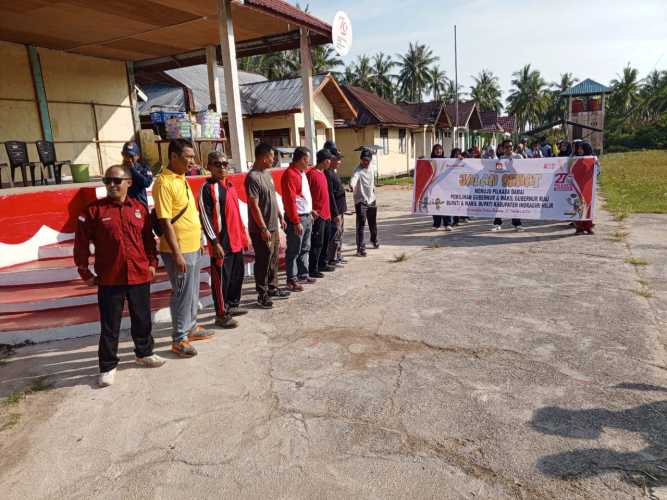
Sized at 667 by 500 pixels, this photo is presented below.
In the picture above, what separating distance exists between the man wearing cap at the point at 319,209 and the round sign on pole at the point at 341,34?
348 centimetres

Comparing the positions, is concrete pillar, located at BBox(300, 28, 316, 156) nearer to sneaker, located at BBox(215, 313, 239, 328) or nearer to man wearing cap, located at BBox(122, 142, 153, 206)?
man wearing cap, located at BBox(122, 142, 153, 206)

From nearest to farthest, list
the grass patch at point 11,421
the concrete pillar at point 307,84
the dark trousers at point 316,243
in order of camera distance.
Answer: the grass patch at point 11,421
the dark trousers at point 316,243
the concrete pillar at point 307,84

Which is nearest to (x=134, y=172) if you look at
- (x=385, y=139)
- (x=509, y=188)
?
(x=509, y=188)

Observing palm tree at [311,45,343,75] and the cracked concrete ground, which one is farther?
palm tree at [311,45,343,75]

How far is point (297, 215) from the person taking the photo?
5.67 metres

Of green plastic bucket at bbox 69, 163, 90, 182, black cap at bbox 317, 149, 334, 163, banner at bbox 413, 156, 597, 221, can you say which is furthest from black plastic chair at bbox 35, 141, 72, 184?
banner at bbox 413, 156, 597, 221

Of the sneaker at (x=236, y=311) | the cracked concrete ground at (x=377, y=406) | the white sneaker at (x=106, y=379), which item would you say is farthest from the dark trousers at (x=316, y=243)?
the white sneaker at (x=106, y=379)

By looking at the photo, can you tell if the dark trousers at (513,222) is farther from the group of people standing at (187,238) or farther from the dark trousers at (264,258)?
the dark trousers at (264,258)

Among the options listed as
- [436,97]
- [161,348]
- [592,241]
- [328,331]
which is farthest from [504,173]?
[436,97]

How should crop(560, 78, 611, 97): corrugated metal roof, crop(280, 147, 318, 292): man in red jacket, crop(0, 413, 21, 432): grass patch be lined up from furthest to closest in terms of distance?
crop(560, 78, 611, 97): corrugated metal roof < crop(280, 147, 318, 292): man in red jacket < crop(0, 413, 21, 432): grass patch

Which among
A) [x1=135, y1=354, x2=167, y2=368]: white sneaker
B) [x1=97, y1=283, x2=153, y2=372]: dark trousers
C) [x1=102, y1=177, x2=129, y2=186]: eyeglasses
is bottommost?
[x1=135, y1=354, x2=167, y2=368]: white sneaker

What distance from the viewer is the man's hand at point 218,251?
446 centimetres

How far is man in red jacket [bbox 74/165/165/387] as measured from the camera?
3479 millimetres

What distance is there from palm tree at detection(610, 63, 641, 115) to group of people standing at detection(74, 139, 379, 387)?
72106mm
